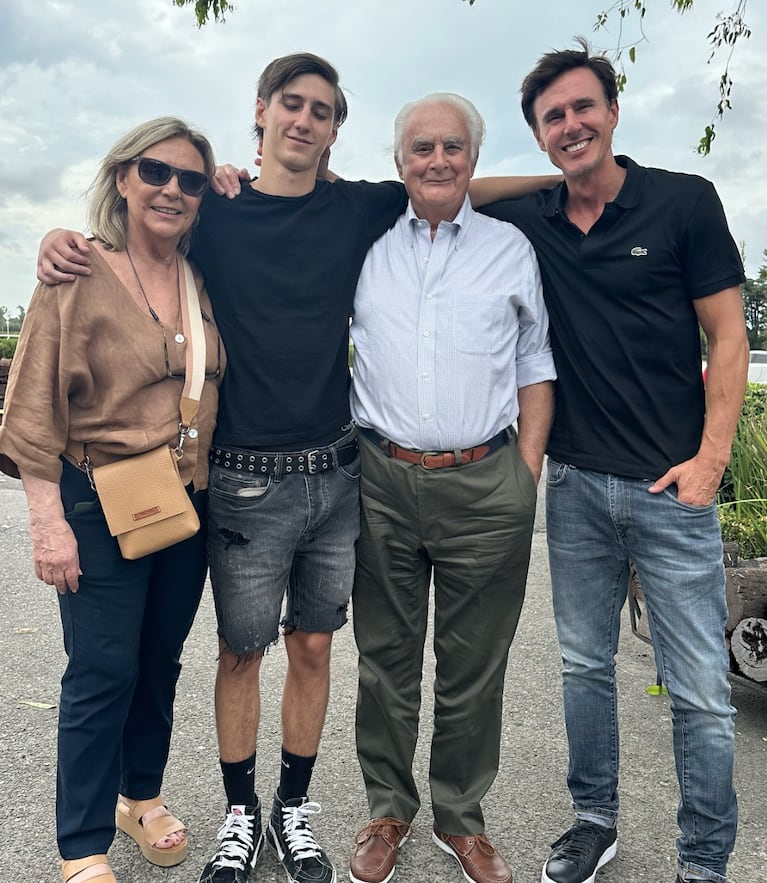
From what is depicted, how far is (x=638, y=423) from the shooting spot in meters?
2.58

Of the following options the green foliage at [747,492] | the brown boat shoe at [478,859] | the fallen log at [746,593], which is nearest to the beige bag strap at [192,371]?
the brown boat shoe at [478,859]

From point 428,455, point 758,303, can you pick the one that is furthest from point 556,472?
point 758,303

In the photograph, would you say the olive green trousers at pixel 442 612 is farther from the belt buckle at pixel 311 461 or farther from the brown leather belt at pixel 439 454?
the belt buckle at pixel 311 461

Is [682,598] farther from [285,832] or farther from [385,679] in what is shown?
[285,832]

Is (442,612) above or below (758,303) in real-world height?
below

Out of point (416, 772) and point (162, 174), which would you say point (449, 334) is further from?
point (416, 772)

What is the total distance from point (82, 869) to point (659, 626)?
1899 millimetres

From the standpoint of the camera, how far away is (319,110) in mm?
2748

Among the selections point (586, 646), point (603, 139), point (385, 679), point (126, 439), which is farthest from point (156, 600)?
point (603, 139)

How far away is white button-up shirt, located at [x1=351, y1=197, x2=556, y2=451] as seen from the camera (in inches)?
105

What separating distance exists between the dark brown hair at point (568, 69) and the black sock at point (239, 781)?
242 cm

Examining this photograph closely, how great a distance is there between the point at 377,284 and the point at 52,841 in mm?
2189

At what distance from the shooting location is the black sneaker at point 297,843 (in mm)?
2619

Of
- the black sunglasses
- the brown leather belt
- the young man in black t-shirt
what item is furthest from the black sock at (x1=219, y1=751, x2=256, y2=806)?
the black sunglasses
